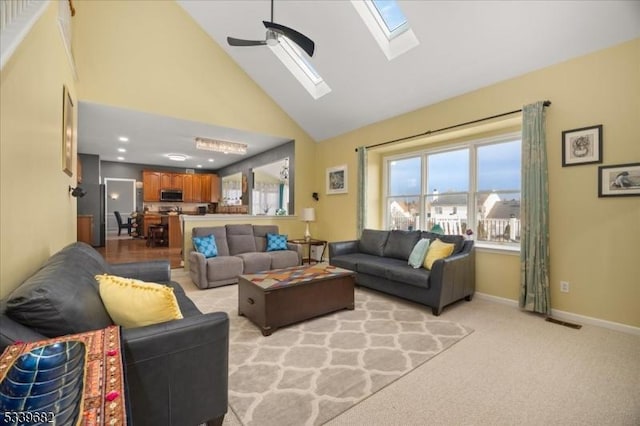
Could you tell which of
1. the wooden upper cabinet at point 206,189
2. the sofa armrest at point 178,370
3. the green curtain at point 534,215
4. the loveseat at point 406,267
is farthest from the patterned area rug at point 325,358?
the wooden upper cabinet at point 206,189

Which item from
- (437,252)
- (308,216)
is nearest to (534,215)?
(437,252)

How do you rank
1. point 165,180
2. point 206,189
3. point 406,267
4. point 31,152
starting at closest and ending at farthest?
point 31,152 < point 406,267 < point 165,180 < point 206,189

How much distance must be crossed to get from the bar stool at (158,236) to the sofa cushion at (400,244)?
6.19m

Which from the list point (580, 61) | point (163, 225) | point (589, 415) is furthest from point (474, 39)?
point (163, 225)

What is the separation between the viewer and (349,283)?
11.0 ft

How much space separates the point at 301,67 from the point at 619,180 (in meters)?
4.76

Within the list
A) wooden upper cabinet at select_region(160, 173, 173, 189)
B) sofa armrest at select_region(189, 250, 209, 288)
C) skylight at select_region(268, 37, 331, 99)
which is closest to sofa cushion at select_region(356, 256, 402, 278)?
sofa armrest at select_region(189, 250, 209, 288)

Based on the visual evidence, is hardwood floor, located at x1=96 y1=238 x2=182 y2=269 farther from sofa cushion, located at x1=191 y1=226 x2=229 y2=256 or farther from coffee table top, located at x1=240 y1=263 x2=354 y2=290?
coffee table top, located at x1=240 y1=263 x2=354 y2=290

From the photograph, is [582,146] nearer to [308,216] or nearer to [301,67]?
[301,67]

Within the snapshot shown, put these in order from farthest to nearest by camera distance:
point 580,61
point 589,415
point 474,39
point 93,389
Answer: point 474,39 < point 580,61 < point 589,415 < point 93,389

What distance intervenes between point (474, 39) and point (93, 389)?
434 cm

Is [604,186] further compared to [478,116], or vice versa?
[478,116]

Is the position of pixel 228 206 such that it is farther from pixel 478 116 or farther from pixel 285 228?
pixel 478 116

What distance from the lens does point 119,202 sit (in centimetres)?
1041
